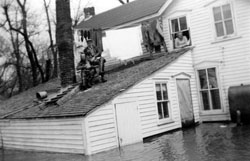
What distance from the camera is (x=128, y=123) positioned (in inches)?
460

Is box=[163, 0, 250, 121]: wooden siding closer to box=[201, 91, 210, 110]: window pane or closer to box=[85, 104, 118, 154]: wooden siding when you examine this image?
box=[201, 91, 210, 110]: window pane

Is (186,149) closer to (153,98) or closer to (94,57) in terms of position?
(153,98)

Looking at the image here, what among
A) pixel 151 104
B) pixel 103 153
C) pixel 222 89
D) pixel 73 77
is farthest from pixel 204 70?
pixel 103 153

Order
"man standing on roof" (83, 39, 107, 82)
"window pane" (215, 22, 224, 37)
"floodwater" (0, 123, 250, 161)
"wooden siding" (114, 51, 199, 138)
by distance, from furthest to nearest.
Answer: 1. "window pane" (215, 22, 224, 37)
2. "man standing on roof" (83, 39, 107, 82)
3. "wooden siding" (114, 51, 199, 138)
4. "floodwater" (0, 123, 250, 161)

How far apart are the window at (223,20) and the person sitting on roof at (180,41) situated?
175 centimetres

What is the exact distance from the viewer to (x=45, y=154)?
11617 millimetres

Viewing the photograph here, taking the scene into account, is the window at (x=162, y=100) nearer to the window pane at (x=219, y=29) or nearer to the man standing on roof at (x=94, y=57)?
the man standing on roof at (x=94, y=57)

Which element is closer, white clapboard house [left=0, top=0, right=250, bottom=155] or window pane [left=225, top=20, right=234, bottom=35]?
white clapboard house [left=0, top=0, right=250, bottom=155]

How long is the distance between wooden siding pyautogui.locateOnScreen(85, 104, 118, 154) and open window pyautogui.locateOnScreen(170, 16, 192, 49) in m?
7.46

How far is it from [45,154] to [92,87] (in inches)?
146

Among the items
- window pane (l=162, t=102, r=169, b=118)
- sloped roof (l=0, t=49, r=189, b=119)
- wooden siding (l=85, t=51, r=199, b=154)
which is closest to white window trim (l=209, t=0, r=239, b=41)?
wooden siding (l=85, t=51, r=199, b=154)

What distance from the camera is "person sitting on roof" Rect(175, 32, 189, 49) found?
16541mm

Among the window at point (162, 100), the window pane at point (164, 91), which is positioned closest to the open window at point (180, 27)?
the window pane at point (164, 91)

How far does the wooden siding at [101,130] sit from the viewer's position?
1028cm
